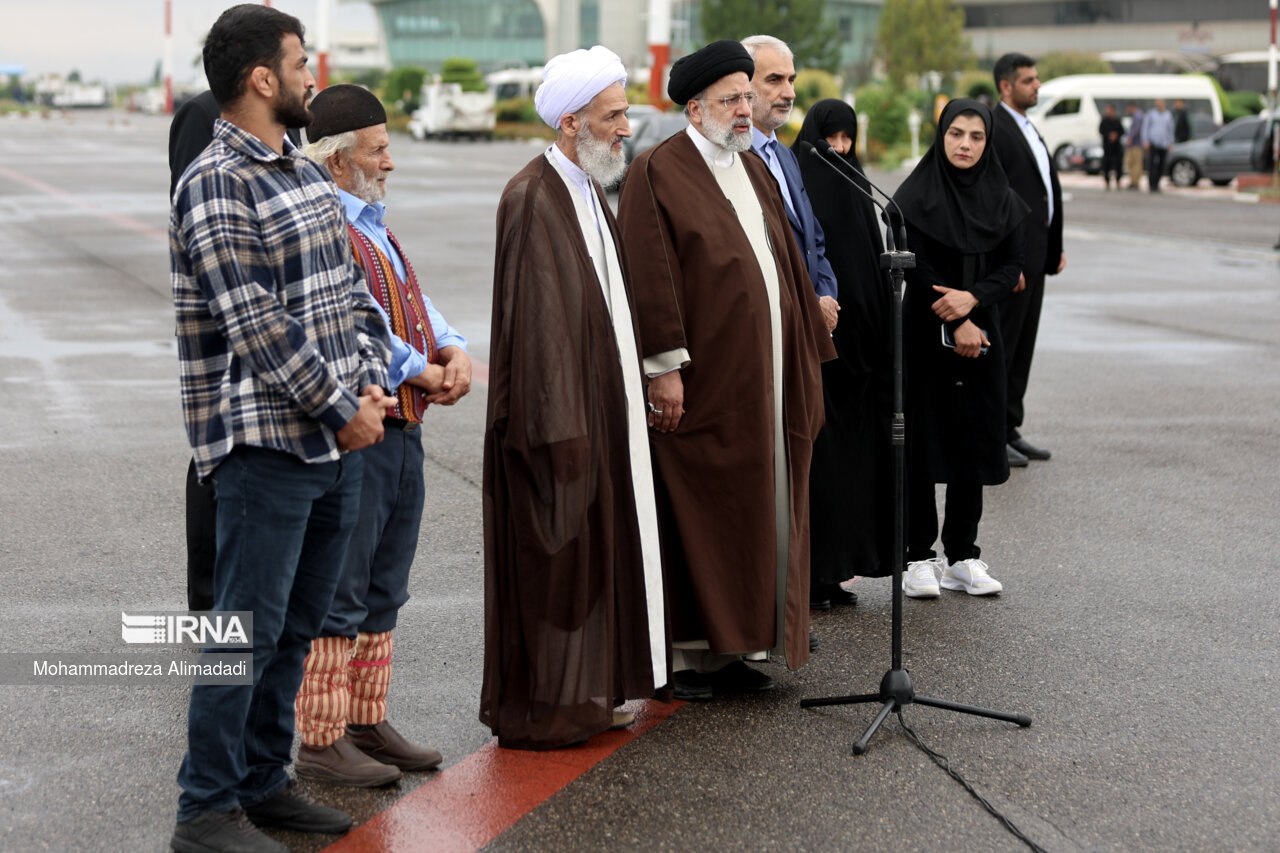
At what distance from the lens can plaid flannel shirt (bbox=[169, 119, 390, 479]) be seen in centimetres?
338

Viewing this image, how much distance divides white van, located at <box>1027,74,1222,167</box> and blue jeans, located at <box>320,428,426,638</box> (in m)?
35.4

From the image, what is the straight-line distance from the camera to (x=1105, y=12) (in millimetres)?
83875

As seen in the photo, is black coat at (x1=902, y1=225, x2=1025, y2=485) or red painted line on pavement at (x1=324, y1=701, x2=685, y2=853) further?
black coat at (x1=902, y1=225, x2=1025, y2=485)

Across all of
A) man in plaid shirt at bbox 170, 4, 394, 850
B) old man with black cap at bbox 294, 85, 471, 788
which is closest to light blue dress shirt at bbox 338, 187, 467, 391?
old man with black cap at bbox 294, 85, 471, 788

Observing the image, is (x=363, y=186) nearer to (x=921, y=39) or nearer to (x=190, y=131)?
(x=190, y=131)

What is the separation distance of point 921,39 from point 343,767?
63.5m

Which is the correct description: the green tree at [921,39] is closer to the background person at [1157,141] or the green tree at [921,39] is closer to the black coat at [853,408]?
the background person at [1157,141]

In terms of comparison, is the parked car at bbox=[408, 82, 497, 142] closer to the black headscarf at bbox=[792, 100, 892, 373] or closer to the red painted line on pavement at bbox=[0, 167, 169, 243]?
the red painted line on pavement at bbox=[0, 167, 169, 243]

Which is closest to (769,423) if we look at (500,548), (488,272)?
(500,548)

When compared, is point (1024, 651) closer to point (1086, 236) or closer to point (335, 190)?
point (335, 190)

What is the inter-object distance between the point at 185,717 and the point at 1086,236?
18.8m

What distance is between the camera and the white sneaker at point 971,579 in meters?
5.97

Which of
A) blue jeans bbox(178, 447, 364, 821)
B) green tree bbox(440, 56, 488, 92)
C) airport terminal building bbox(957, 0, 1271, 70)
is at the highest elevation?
airport terminal building bbox(957, 0, 1271, 70)

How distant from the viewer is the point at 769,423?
4.83 metres
